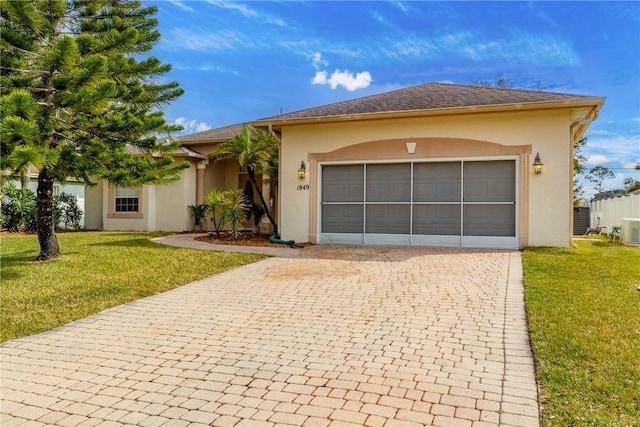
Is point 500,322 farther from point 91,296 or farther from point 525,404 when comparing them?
point 91,296

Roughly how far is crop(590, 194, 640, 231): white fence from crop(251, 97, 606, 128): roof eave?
7.37 meters

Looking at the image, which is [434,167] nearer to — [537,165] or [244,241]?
[537,165]

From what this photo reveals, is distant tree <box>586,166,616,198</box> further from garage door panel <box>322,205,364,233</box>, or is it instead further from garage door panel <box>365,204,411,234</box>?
garage door panel <box>322,205,364,233</box>

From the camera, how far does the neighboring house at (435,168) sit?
10.6m

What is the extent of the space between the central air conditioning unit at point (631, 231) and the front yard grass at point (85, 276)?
1133 centimetres

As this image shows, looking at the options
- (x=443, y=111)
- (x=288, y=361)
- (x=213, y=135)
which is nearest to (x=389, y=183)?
(x=443, y=111)

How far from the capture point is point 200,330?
15.9ft

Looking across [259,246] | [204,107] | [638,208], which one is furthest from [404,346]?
[204,107]

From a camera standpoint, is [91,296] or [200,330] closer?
[200,330]

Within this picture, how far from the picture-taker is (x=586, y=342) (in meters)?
4.06

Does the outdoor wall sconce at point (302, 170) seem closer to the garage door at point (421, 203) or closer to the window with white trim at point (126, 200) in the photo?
the garage door at point (421, 203)

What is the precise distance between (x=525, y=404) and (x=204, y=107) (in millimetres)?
19473

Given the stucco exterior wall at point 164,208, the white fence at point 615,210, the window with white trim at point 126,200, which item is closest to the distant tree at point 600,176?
the white fence at point 615,210

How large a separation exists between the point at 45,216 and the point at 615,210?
1976 cm
